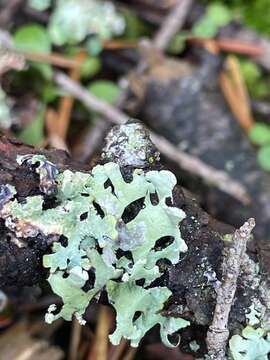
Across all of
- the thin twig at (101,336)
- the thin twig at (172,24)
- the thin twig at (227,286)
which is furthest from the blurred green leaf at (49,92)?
the thin twig at (227,286)

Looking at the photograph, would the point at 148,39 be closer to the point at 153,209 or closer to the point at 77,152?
the point at 77,152

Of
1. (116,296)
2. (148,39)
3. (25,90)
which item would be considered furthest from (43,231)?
(148,39)

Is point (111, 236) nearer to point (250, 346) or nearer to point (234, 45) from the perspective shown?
point (250, 346)

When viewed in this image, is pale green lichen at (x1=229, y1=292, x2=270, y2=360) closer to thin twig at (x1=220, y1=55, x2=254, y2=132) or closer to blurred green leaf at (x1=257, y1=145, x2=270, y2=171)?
blurred green leaf at (x1=257, y1=145, x2=270, y2=171)

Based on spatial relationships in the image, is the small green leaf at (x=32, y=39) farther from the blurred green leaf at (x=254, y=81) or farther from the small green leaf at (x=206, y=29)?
the blurred green leaf at (x=254, y=81)

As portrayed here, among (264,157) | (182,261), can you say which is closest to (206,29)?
(264,157)
